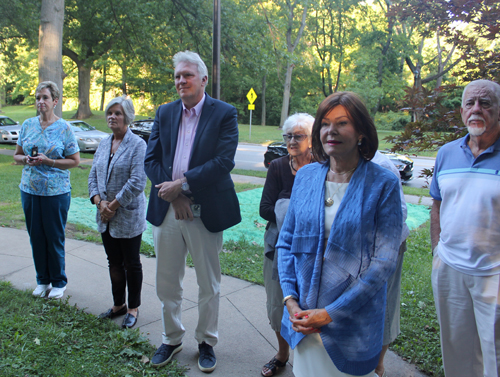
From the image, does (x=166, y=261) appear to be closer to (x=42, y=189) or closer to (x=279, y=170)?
(x=279, y=170)

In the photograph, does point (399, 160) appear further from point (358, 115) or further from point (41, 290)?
point (358, 115)

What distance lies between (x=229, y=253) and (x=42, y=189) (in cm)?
263

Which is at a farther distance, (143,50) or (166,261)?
(143,50)

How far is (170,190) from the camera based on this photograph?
2.80 m

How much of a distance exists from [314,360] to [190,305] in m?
2.39

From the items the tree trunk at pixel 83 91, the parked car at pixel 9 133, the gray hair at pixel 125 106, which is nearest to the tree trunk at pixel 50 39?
the gray hair at pixel 125 106

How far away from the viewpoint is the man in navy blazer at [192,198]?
9.59 feet

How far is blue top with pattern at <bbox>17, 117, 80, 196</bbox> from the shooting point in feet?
12.8

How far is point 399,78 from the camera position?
38781mm

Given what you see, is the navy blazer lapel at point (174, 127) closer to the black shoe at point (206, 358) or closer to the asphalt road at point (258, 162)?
the black shoe at point (206, 358)

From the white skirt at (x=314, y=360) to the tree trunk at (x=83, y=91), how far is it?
104 feet

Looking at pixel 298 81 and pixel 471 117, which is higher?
pixel 298 81

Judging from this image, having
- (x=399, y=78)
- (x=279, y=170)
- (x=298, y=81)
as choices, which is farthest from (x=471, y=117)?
(x=298, y=81)

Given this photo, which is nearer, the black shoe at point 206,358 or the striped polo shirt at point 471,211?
the striped polo shirt at point 471,211
